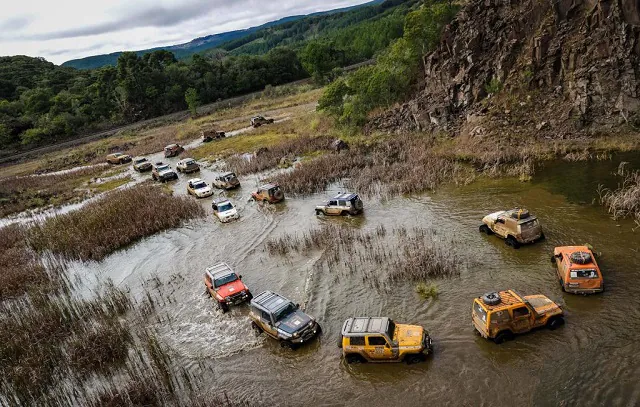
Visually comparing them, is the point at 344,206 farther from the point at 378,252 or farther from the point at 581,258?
the point at 581,258

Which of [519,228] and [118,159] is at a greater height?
[118,159]

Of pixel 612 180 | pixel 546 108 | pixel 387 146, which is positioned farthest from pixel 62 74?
pixel 612 180

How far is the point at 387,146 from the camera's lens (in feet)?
153

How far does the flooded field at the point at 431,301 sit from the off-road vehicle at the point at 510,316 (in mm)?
441

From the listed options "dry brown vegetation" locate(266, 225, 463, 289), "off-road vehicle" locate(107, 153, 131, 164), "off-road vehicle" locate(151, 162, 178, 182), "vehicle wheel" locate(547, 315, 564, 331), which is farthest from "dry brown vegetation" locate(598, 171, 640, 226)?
"off-road vehicle" locate(107, 153, 131, 164)

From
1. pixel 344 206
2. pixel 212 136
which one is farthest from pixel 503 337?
pixel 212 136

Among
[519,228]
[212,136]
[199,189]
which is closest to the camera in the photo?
A: [519,228]

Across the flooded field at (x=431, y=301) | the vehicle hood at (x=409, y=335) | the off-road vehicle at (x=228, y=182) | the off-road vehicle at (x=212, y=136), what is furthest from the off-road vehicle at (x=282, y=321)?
the off-road vehicle at (x=212, y=136)

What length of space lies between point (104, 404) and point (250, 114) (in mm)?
80011

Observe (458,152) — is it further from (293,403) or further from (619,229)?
(293,403)

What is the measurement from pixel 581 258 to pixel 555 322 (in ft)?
11.8

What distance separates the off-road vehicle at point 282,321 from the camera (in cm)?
1845

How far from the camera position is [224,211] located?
3484 centimetres

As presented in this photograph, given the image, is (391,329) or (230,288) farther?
(230,288)
